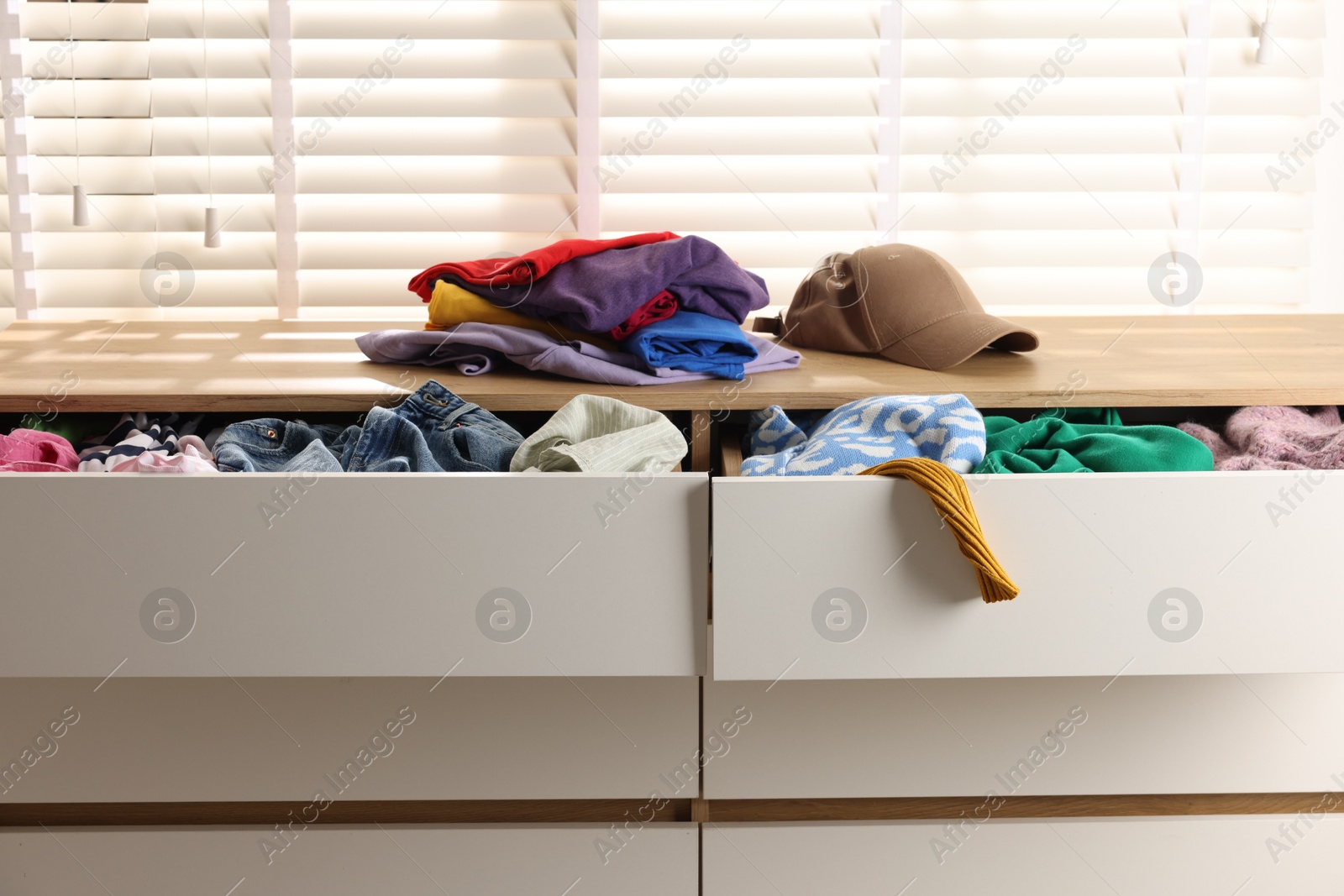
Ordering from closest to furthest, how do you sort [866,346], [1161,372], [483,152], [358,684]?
1. [358,684]
2. [1161,372]
3. [866,346]
4. [483,152]

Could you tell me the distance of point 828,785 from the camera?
3.32 ft

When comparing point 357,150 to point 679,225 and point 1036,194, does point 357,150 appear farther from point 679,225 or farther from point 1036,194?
point 1036,194

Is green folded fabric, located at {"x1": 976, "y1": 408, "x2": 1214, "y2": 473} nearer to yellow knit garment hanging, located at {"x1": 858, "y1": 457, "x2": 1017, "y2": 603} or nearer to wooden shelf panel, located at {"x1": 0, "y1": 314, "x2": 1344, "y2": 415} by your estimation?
wooden shelf panel, located at {"x1": 0, "y1": 314, "x2": 1344, "y2": 415}

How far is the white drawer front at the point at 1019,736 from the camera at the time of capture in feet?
3.26

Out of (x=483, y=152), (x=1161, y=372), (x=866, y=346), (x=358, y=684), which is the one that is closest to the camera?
(x=358, y=684)

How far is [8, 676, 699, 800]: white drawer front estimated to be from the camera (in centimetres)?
98

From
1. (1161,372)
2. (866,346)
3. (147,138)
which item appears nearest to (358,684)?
(866,346)

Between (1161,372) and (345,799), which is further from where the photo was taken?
(1161,372)

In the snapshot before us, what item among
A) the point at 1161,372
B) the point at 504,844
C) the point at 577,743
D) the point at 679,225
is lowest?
the point at 504,844

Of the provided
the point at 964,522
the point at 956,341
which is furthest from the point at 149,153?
the point at 964,522

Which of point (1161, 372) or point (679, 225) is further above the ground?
point (679, 225)

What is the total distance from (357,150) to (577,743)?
99 cm

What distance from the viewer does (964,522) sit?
0.76 metres

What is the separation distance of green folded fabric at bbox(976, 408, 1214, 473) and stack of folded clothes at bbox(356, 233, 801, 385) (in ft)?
0.91
